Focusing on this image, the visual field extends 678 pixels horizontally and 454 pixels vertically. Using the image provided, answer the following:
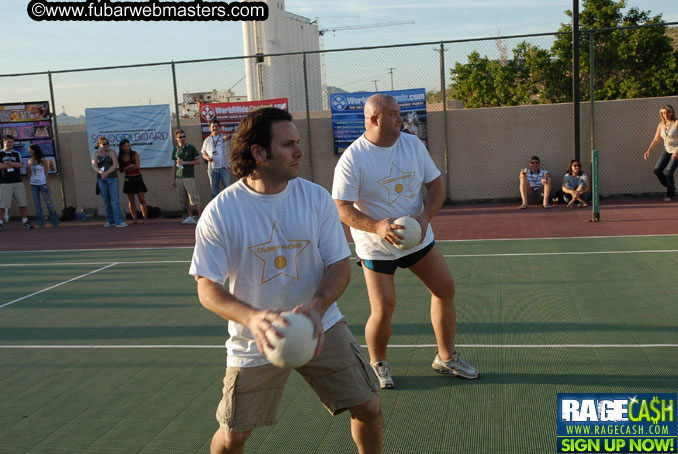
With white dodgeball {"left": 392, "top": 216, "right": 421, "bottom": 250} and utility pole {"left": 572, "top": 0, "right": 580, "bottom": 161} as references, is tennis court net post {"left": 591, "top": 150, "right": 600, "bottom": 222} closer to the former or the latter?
utility pole {"left": 572, "top": 0, "right": 580, "bottom": 161}

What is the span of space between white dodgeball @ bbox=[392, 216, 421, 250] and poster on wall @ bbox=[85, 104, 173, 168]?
13294 mm

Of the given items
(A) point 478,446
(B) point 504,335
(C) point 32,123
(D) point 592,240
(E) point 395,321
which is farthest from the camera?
(C) point 32,123

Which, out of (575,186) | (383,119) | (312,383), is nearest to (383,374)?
(312,383)

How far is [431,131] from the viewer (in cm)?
1563

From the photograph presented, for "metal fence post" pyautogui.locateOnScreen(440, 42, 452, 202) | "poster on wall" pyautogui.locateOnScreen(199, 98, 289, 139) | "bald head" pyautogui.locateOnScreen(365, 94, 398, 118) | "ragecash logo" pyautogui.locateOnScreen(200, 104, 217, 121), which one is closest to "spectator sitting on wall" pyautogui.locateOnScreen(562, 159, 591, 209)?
"metal fence post" pyautogui.locateOnScreen(440, 42, 452, 202)

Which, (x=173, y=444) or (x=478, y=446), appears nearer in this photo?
(x=478, y=446)

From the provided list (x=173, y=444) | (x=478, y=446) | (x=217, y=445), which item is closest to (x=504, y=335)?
(x=478, y=446)

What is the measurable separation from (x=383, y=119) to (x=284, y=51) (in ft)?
126

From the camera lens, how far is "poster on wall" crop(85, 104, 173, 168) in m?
16.5

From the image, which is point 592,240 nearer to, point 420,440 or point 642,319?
point 642,319

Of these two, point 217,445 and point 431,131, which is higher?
point 431,131

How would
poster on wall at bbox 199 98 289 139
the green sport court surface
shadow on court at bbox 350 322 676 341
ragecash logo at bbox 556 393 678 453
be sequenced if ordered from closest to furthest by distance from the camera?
1. ragecash logo at bbox 556 393 678 453
2. the green sport court surface
3. shadow on court at bbox 350 322 676 341
4. poster on wall at bbox 199 98 289 139

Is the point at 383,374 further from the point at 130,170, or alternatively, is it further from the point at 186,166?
the point at 130,170

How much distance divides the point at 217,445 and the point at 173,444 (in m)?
1.29
